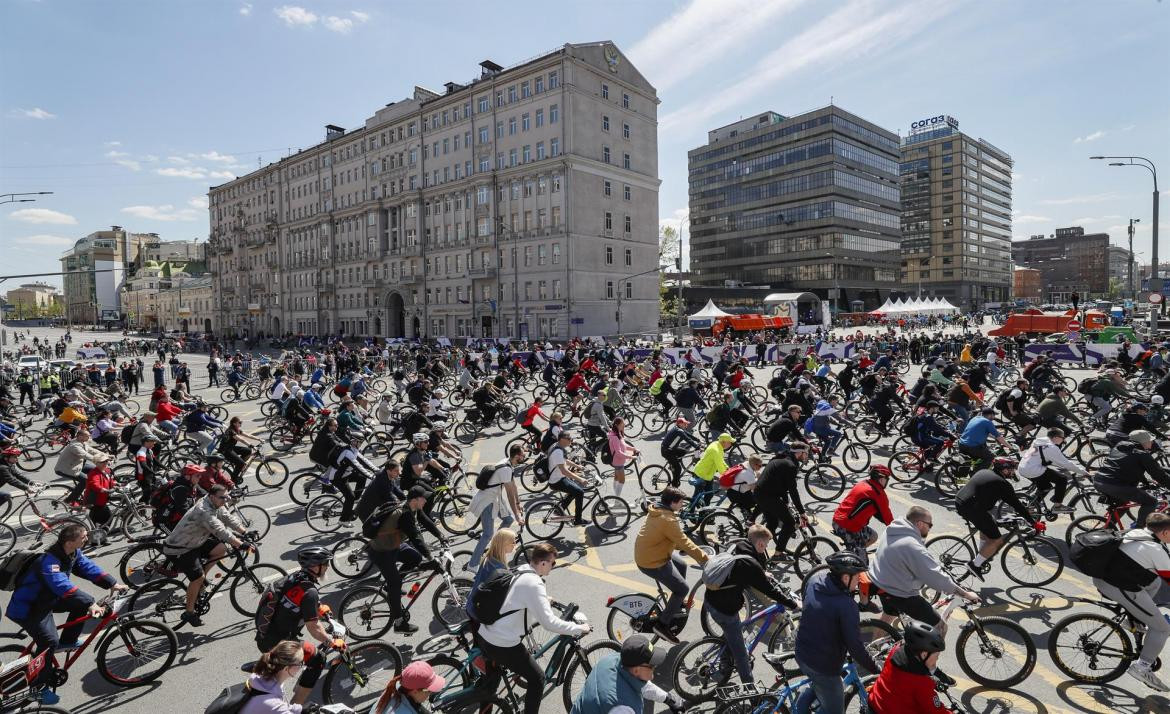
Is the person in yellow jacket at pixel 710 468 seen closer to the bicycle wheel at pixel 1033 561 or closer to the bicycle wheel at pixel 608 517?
the bicycle wheel at pixel 608 517

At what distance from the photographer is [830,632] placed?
14.4ft

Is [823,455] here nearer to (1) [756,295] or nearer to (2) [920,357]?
(2) [920,357]

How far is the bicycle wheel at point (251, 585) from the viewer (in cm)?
716

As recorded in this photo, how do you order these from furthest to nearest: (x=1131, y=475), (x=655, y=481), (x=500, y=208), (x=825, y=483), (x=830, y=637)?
(x=500, y=208) → (x=655, y=481) → (x=825, y=483) → (x=1131, y=475) → (x=830, y=637)

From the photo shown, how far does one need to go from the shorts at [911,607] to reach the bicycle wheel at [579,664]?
2454mm

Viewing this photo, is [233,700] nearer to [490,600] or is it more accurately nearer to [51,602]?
[490,600]

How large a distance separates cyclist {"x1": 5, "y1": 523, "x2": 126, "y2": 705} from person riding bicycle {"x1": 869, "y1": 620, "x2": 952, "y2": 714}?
6.48 meters

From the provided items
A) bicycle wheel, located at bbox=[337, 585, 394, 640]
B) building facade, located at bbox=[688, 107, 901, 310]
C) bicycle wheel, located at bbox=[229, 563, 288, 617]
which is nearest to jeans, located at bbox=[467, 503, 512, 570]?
bicycle wheel, located at bbox=[337, 585, 394, 640]

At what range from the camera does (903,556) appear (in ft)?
17.9

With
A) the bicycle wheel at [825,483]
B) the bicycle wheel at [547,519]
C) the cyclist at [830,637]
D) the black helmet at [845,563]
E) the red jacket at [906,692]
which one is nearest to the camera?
the red jacket at [906,692]

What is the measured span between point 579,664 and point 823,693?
203 cm

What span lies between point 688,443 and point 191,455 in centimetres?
1071

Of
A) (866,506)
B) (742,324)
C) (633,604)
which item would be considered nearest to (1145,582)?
(866,506)

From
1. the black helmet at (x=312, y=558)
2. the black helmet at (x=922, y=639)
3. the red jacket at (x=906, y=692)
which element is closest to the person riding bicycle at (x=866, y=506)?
the red jacket at (x=906, y=692)
